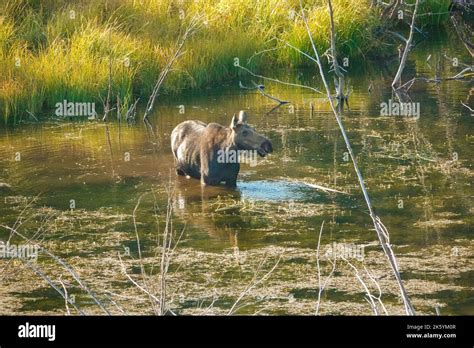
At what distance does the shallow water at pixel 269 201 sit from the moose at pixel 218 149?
16cm

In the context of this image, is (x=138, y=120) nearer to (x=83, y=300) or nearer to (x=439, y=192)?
(x=439, y=192)

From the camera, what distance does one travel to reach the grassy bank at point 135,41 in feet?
55.0

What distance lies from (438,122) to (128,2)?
22.1ft

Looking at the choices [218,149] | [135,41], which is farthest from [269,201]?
[135,41]

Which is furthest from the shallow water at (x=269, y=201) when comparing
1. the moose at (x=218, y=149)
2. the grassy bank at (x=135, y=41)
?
the grassy bank at (x=135, y=41)

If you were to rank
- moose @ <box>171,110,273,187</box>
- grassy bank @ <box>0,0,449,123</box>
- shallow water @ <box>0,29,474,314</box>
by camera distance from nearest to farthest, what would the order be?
1. shallow water @ <box>0,29,474,314</box>
2. moose @ <box>171,110,273,187</box>
3. grassy bank @ <box>0,0,449,123</box>

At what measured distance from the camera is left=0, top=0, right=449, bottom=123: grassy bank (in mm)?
16766

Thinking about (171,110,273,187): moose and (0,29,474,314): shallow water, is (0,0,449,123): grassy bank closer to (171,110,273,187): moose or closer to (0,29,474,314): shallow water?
(0,29,474,314): shallow water

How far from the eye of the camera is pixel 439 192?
1207cm

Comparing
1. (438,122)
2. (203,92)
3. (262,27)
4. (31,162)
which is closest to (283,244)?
(31,162)

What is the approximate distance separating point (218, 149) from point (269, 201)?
1.10 m

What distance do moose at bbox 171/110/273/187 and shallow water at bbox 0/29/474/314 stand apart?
0.16 meters

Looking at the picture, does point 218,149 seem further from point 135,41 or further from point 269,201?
point 135,41

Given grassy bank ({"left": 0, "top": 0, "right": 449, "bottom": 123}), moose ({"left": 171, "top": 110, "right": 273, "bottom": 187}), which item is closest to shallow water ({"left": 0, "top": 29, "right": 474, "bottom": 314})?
moose ({"left": 171, "top": 110, "right": 273, "bottom": 187})
